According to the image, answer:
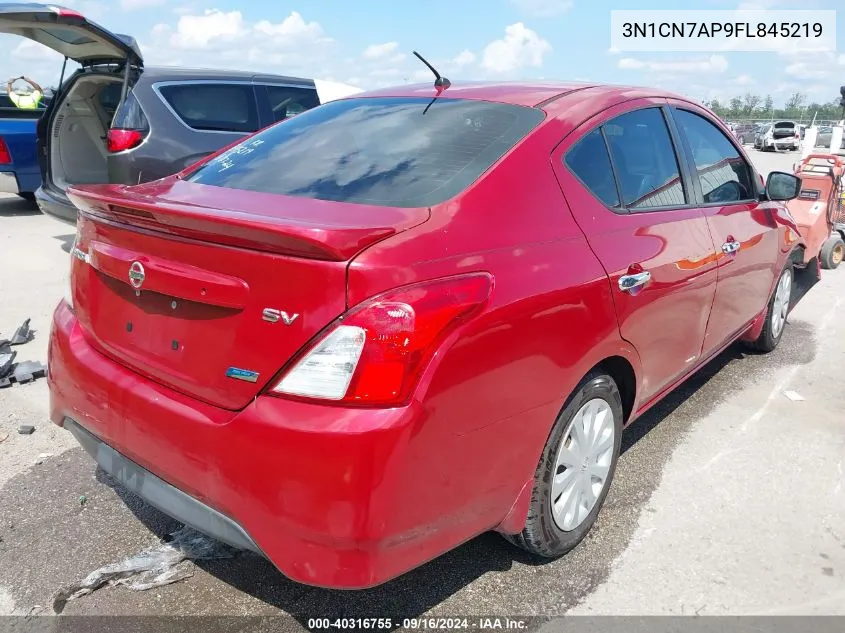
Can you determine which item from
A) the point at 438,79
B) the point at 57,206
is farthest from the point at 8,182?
the point at 438,79

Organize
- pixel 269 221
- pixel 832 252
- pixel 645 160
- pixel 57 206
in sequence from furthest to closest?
pixel 832 252
pixel 57 206
pixel 645 160
pixel 269 221

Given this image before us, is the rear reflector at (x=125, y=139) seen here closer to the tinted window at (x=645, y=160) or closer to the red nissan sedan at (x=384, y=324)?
the red nissan sedan at (x=384, y=324)

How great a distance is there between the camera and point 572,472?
2453mm

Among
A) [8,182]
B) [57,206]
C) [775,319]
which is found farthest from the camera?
[8,182]

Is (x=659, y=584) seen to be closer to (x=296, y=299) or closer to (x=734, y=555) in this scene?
(x=734, y=555)

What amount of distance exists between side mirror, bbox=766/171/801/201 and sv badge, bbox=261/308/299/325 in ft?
11.0

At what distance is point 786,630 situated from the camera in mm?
2242

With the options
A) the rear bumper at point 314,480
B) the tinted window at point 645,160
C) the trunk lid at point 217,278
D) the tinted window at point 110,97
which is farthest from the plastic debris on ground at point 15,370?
the tinted window at point 110,97

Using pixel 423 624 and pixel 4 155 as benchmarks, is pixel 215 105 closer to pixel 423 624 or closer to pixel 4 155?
pixel 4 155

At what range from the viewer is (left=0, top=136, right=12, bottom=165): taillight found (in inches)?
359

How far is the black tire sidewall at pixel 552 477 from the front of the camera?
A: 2.28 meters

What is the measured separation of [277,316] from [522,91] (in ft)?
5.00

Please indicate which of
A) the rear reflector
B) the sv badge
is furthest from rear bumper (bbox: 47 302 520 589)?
the rear reflector

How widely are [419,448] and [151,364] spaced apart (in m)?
0.89
